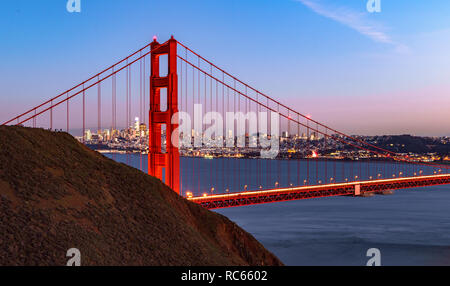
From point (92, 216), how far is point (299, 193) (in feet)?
118

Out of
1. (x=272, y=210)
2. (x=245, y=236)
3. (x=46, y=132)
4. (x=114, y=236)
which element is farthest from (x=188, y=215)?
(x=272, y=210)

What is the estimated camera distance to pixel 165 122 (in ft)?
114

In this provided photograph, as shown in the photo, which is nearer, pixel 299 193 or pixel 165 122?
pixel 165 122

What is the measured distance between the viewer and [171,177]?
33.5m

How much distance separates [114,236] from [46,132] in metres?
8.15

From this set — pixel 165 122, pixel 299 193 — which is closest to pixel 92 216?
pixel 165 122

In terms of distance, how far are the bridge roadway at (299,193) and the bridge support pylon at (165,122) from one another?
4.20 m

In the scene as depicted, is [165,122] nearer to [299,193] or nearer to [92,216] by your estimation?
[299,193]

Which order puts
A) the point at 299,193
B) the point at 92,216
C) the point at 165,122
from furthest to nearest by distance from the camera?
the point at 299,193 → the point at 165,122 → the point at 92,216

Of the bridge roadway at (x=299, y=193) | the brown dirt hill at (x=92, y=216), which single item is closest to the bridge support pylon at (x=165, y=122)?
the bridge roadway at (x=299, y=193)

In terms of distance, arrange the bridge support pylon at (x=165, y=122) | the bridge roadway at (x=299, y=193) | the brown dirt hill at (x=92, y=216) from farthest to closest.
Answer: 1. the bridge roadway at (x=299, y=193)
2. the bridge support pylon at (x=165, y=122)
3. the brown dirt hill at (x=92, y=216)

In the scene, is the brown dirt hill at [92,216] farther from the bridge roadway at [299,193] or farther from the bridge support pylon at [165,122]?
the bridge roadway at [299,193]

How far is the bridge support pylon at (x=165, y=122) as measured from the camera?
33.8 metres
